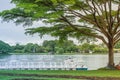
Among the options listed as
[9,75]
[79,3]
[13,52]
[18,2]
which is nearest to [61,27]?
[79,3]

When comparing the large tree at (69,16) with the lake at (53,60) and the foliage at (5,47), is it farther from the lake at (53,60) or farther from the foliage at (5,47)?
the foliage at (5,47)

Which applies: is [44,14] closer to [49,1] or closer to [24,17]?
[49,1]

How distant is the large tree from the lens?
2358cm

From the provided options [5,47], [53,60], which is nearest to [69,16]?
[53,60]

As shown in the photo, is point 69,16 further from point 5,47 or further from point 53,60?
point 5,47

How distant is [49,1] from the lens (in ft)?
76.0

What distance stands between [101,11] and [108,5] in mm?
888

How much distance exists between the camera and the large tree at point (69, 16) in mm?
23578

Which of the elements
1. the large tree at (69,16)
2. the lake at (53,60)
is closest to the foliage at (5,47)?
the lake at (53,60)

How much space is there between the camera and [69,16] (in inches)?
1136

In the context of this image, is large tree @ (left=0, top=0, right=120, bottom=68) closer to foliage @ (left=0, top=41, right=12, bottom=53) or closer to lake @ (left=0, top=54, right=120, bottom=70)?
lake @ (left=0, top=54, right=120, bottom=70)

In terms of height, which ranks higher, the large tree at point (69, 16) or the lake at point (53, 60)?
the large tree at point (69, 16)

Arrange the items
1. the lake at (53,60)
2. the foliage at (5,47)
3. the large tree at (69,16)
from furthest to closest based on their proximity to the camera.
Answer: the foliage at (5,47) → the lake at (53,60) → the large tree at (69,16)

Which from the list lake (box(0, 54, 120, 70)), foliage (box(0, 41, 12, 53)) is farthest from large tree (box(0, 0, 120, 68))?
foliage (box(0, 41, 12, 53))
